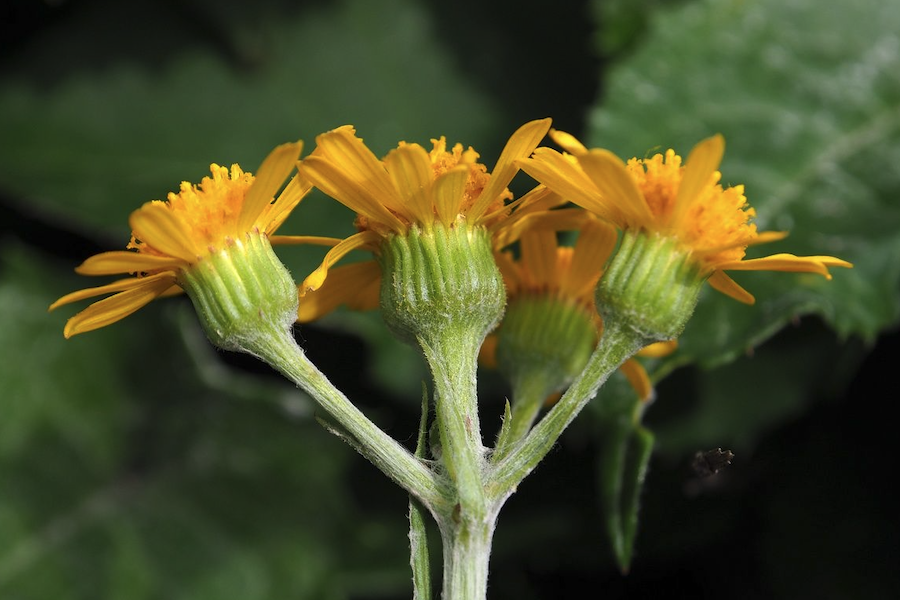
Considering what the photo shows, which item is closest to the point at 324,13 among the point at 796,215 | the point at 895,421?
the point at 796,215

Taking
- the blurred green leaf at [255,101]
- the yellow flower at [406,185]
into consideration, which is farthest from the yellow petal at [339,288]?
the blurred green leaf at [255,101]

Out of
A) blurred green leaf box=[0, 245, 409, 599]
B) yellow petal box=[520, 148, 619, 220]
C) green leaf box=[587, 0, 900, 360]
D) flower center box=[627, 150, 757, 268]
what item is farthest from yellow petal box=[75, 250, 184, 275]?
blurred green leaf box=[0, 245, 409, 599]

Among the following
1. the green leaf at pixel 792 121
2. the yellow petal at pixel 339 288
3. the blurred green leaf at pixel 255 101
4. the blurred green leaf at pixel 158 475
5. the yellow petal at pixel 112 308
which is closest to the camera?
the yellow petal at pixel 112 308

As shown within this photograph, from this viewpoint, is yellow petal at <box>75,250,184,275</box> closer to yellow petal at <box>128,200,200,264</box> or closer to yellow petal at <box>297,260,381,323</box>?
yellow petal at <box>128,200,200,264</box>

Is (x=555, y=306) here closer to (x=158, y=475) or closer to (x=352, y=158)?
(x=352, y=158)

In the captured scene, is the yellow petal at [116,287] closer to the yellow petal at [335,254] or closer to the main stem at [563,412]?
the yellow petal at [335,254]

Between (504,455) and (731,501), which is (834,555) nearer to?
(731,501)

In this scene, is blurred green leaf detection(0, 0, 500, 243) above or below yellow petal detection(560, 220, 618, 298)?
above
